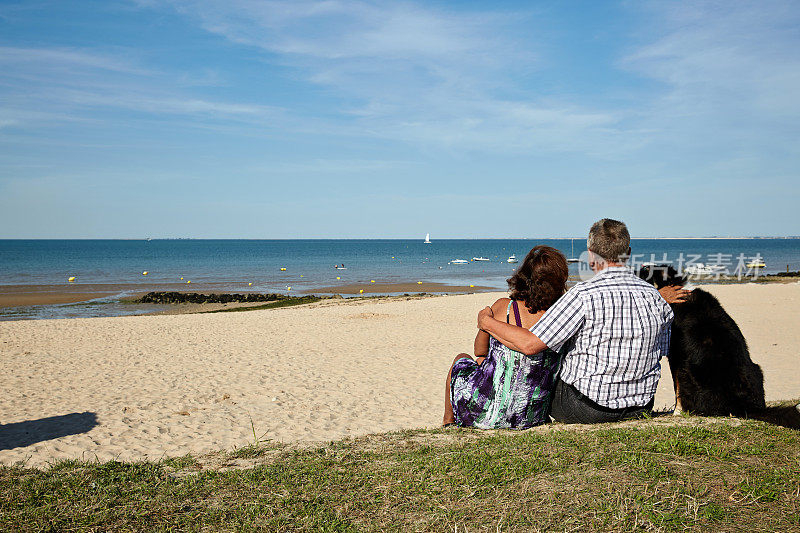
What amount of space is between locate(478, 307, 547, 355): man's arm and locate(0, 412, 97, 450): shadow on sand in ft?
18.6

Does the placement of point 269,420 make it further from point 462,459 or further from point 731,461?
point 731,461

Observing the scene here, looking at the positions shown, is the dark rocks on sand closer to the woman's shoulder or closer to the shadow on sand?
the shadow on sand

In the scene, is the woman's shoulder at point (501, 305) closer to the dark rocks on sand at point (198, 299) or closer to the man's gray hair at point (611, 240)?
the man's gray hair at point (611, 240)

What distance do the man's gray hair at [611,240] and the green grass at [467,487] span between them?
120cm

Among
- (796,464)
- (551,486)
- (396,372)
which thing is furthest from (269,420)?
(796,464)

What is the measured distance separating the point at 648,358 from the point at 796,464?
100cm

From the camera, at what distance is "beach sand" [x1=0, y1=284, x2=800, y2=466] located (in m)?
7.02

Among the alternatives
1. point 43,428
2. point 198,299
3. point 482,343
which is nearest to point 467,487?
point 482,343

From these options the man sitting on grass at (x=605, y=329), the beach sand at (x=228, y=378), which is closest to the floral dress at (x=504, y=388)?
the man sitting on grass at (x=605, y=329)

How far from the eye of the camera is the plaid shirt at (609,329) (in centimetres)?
383

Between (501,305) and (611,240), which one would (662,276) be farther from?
(501,305)

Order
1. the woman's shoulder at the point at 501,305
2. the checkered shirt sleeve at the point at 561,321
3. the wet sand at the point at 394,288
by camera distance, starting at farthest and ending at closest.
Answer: the wet sand at the point at 394,288, the woman's shoulder at the point at 501,305, the checkered shirt sleeve at the point at 561,321

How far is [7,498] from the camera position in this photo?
3.29 metres

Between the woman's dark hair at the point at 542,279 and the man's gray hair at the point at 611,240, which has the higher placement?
the man's gray hair at the point at 611,240
